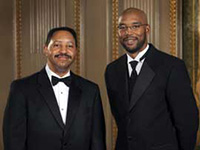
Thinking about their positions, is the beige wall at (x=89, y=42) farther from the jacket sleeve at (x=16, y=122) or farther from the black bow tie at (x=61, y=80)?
the jacket sleeve at (x=16, y=122)

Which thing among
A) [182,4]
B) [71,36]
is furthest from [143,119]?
[182,4]

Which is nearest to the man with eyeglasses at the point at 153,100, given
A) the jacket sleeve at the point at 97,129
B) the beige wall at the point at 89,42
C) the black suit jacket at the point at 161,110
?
the black suit jacket at the point at 161,110

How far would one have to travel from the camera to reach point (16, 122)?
246 cm

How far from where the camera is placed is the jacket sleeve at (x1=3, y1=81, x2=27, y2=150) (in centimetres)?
246

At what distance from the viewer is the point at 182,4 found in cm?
368

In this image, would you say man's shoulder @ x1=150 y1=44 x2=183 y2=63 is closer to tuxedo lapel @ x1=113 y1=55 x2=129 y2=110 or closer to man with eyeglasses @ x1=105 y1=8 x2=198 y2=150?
man with eyeglasses @ x1=105 y1=8 x2=198 y2=150

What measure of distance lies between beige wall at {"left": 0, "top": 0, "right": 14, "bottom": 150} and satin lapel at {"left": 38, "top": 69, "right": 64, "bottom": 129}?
1.88 meters

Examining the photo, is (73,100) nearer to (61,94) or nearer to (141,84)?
(61,94)

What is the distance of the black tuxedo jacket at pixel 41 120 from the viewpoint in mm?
2469

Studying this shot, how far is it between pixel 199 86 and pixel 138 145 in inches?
49.9

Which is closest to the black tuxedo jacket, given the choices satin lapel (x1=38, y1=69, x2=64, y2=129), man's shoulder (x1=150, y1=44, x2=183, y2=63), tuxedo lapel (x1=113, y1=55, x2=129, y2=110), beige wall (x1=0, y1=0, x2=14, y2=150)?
satin lapel (x1=38, y1=69, x2=64, y2=129)

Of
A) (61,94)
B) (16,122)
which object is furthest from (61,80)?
(16,122)

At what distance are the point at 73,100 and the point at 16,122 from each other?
1.29 feet

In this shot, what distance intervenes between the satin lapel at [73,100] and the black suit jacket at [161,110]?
13.1 inches
